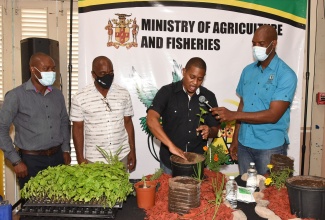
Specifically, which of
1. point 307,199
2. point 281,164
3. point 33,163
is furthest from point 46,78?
point 307,199

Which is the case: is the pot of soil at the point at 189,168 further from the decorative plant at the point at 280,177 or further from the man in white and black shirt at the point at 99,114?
the man in white and black shirt at the point at 99,114

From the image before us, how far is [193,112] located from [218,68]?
1227 millimetres

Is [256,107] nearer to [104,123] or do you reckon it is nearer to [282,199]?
[282,199]

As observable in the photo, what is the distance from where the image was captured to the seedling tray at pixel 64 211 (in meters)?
2.14

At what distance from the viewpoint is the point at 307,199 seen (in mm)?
2141

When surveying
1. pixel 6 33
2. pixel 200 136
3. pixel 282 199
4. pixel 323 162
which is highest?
pixel 6 33

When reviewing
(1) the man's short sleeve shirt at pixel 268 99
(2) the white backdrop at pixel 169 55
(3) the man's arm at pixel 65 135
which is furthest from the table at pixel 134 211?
(2) the white backdrop at pixel 169 55

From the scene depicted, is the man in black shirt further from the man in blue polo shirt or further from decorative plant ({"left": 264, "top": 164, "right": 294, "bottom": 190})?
decorative plant ({"left": 264, "top": 164, "right": 294, "bottom": 190})


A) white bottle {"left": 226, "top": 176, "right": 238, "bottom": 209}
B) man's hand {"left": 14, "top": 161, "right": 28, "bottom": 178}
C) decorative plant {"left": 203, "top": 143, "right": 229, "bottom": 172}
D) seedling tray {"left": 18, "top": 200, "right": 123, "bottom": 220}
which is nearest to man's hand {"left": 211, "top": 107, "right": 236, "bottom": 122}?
decorative plant {"left": 203, "top": 143, "right": 229, "bottom": 172}

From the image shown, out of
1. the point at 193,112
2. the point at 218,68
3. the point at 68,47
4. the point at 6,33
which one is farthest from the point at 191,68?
the point at 6,33

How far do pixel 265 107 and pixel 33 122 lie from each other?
213 cm

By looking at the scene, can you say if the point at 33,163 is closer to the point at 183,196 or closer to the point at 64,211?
the point at 64,211

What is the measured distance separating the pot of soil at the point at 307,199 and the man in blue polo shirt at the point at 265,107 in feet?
3.52

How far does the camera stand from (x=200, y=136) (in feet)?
10.8
